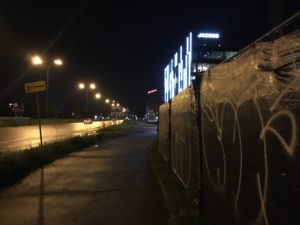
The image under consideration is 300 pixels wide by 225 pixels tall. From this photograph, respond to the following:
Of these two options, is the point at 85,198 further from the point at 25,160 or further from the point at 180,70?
the point at 180,70

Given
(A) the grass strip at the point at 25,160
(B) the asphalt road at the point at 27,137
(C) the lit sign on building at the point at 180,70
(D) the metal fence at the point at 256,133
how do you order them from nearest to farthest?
(D) the metal fence at the point at 256,133 → (A) the grass strip at the point at 25,160 → (B) the asphalt road at the point at 27,137 → (C) the lit sign on building at the point at 180,70

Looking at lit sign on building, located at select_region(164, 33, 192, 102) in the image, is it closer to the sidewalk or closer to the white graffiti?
the sidewalk

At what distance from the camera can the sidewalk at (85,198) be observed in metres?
7.95

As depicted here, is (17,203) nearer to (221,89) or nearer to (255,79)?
(221,89)

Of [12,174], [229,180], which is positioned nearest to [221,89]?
[229,180]

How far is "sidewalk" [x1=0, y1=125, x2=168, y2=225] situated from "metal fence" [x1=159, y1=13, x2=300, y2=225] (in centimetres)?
215

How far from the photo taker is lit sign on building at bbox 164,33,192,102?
398ft

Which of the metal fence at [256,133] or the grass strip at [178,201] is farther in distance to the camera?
the grass strip at [178,201]

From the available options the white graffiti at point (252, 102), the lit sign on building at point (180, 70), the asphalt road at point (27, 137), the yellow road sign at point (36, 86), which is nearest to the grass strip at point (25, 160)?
the yellow road sign at point (36, 86)

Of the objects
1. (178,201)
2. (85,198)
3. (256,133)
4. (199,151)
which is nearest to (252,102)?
(256,133)

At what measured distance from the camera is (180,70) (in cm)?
13512

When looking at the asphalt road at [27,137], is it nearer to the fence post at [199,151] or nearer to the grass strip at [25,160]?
the grass strip at [25,160]

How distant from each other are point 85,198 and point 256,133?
6489mm

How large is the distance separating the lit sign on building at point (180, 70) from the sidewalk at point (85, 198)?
89.1 metres
